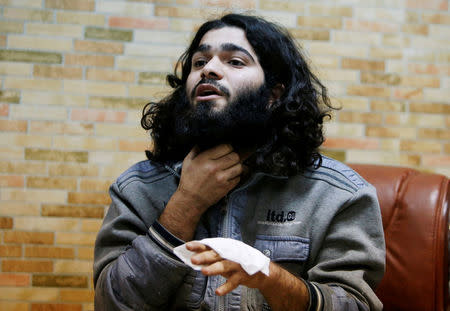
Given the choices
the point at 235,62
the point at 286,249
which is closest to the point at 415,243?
the point at 286,249

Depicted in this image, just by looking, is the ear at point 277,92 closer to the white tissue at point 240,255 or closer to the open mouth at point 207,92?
the open mouth at point 207,92

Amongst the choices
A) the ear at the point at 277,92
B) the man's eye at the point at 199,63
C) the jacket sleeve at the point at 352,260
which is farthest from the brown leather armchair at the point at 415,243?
the man's eye at the point at 199,63

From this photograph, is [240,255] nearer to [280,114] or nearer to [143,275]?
[143,275]

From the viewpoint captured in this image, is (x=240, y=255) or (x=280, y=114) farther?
(x=280, y=114)

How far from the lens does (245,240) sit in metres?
1.14

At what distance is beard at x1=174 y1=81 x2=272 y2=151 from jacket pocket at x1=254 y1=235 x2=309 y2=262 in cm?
31

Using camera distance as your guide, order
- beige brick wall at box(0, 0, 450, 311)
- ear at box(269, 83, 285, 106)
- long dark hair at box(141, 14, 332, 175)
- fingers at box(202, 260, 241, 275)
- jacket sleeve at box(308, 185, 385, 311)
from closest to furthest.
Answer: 1. fingers at box(202, 260, 241, 275)
2. jacket sleeve at box(308, 185, 385, 311)
3. long dark hair at box(141, 14, 332, 175)
4. ear at box(269, 83, 285, 106)
5. beige brick wall at box(0, 0, 450, 311)

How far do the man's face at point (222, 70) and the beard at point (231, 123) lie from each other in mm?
15

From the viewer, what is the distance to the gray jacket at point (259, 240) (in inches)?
38.8

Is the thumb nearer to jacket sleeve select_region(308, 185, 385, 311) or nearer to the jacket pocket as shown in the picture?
the jacket pocket

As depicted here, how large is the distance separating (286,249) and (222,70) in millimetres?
541

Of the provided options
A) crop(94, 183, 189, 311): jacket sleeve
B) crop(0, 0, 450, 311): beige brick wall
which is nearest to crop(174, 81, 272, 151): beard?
crop(94, 183, 189, 311): jacket sleeve

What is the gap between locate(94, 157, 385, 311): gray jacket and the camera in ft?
3.23

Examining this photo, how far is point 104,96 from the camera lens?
6.09 feet
